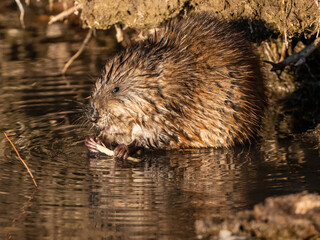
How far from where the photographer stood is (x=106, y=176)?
500 centimetres

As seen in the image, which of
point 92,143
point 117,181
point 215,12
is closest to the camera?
point 117,181

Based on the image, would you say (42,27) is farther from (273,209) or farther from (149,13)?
(273,209)

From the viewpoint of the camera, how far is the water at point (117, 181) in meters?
4.05

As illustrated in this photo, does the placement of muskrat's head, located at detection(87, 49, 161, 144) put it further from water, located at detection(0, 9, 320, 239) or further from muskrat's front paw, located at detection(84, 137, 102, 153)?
water, located at detection(0, 9, 320, 239)

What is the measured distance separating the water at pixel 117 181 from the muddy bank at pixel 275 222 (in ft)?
0.56

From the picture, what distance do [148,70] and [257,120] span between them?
1.04 m

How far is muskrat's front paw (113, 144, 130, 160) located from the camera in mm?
5477

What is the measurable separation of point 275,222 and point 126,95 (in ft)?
7.35

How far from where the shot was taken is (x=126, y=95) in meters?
5.56

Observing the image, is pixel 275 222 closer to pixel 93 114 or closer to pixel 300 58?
pixel 93 114

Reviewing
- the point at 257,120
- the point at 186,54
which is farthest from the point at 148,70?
the point at 257,120

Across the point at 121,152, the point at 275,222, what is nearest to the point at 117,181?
the point at 121,152

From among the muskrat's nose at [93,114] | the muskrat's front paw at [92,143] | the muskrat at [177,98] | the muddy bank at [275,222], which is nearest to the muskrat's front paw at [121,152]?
the muskrat at [177,98]

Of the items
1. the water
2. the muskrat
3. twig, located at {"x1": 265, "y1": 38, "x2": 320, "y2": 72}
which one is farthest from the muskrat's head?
twig, located at {"x1": 265, "y1": 38, "x2": 320, "y2": 72}
